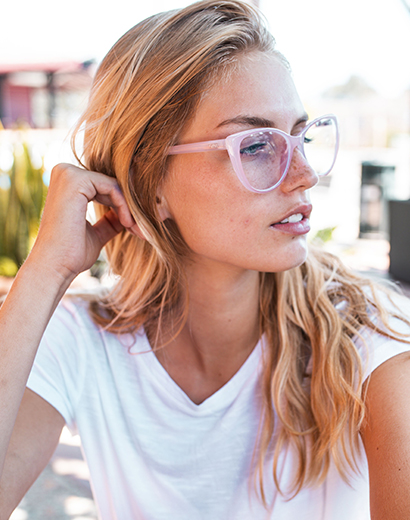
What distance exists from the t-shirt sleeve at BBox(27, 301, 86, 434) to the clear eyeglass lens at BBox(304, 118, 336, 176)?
102cm

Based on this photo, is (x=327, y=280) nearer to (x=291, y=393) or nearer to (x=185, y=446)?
(x=291, y=393)

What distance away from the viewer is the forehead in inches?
55.9

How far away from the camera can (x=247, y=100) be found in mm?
1417

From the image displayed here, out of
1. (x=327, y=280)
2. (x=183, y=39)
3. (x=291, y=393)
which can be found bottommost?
(x=291, y=393)

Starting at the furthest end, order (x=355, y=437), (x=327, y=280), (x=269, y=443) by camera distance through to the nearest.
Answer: (x=327, y=280) → (x=269, y=443) → (x=355, y=437)

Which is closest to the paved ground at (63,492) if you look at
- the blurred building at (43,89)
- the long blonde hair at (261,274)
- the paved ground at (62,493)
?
the paved ground at (62,493)

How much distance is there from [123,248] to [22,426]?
0.75m

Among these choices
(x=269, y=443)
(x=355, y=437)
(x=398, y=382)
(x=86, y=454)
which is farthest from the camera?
(x=86, y=454)

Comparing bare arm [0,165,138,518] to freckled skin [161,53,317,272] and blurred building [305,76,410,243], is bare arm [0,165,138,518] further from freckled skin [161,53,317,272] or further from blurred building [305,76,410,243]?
blurred building [305,76,410,243]

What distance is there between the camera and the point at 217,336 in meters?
1.74

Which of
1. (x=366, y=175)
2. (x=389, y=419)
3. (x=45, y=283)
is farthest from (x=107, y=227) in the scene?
(x=366, y=175)

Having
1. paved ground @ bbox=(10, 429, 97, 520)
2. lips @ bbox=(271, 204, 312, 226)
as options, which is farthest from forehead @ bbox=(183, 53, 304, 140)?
paved ground @ bbox=(10, 429, 97, 520)

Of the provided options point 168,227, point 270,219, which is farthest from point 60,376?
point 270,219

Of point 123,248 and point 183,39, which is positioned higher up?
point 183,39
